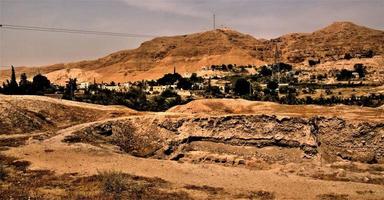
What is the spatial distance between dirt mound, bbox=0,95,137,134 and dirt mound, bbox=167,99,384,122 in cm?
757

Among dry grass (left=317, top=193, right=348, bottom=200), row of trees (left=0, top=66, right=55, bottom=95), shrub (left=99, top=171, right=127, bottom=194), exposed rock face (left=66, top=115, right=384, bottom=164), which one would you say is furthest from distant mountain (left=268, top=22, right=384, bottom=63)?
shrub (left=99, top=171, right=127, bottom=194)

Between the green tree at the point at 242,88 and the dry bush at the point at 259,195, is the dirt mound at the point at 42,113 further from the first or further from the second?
the green tree at the point at 242,88

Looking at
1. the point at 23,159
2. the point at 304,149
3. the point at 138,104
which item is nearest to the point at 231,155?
the point at 304,149

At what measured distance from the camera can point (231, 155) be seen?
42.7m

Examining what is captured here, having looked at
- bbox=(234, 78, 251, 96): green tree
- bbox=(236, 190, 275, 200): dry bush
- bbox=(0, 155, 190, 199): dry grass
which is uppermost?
bbox=(234, 78, 251, 96): green tree

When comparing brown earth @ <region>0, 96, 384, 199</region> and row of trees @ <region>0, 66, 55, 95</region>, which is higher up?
row of trees @ <region>0, 66, 55, 95</region>

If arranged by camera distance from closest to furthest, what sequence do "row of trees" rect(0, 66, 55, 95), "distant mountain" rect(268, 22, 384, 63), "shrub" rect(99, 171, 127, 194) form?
1. "shrub" rect(99, 171, 127, 194)
2. "row of trees" rect(0, 66, 55, 95)
3. "distant mountain" rect(268, 22, 384, 63)

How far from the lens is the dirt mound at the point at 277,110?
4625 cm

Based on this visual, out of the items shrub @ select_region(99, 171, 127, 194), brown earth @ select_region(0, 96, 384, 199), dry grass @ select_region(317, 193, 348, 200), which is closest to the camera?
shrub @ select_region(99, 171, 127, 194)

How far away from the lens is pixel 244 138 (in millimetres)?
44031

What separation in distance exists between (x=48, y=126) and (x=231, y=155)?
17.1 meters

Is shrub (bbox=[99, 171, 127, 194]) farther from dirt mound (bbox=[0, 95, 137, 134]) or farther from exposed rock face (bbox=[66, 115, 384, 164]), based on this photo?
dirt mound (bbox=[0, 95, 137, 134])

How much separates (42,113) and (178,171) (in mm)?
18344

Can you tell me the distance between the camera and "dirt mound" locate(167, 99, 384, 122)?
46247 millimetres
